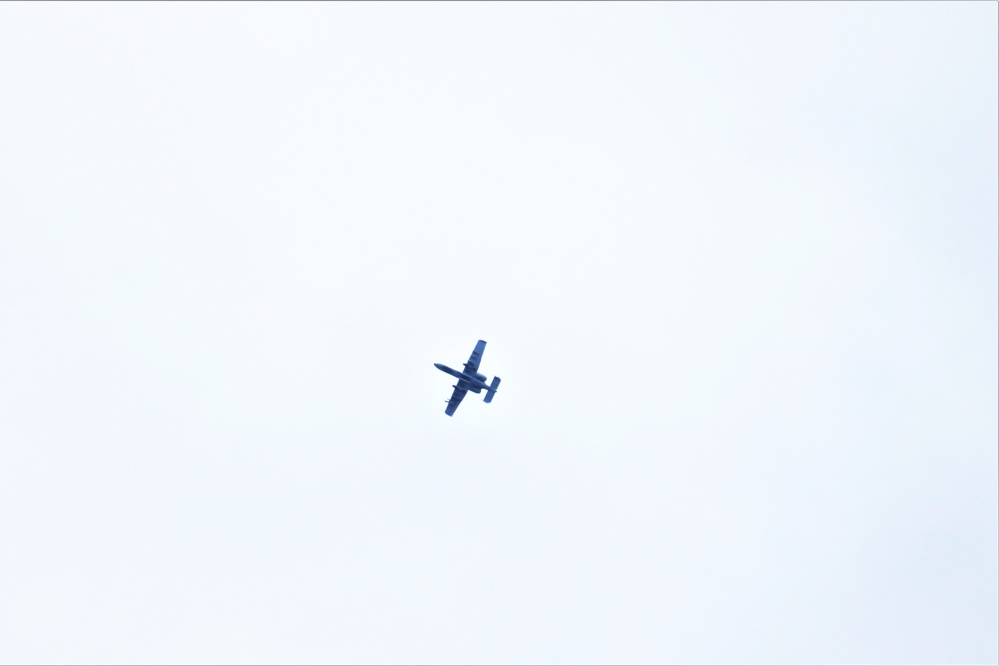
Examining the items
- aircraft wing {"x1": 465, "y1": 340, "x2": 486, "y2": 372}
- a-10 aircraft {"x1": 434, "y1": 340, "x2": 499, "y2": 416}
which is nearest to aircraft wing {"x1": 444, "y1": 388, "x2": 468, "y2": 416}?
a-10 aircraft {"x1": 434, "y1": 340, "x2": 499, "y2": 416}

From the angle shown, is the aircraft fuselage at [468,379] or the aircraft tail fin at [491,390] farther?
the aircraft tail fin at [491,390]

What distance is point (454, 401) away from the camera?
170 m

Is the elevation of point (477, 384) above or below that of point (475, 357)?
below

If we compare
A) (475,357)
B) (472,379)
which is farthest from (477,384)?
(475,357)

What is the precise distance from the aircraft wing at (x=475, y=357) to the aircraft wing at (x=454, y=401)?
206 inches

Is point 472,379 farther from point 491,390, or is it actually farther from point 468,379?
point 491,390

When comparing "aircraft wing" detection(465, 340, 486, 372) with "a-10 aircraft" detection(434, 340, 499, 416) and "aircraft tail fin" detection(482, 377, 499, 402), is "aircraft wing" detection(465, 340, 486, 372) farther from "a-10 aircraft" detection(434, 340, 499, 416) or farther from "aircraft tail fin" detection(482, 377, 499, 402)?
"aircraft tail fin" detection(482, 377, 499, 402)

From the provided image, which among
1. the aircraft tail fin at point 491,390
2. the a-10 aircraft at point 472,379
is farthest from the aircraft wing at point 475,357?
the aircraft tail fin at point 491,390

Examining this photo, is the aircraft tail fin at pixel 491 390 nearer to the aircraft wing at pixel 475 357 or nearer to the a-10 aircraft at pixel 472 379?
the a-10 aircraft at pixel 472 379

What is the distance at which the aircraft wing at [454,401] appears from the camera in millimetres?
169000

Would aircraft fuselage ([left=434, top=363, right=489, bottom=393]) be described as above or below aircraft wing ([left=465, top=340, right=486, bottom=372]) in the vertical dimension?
below

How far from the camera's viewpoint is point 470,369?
16525cm

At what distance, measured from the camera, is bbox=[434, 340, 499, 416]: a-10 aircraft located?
16512 cm

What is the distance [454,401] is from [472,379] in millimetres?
7246
